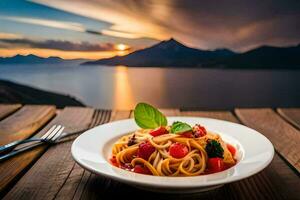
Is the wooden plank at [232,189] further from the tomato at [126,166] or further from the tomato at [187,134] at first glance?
the tomato at [187,134]

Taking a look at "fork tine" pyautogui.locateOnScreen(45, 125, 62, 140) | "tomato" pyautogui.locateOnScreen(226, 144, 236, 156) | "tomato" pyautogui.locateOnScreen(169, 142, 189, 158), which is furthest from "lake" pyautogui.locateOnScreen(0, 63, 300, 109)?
"tomato" pyautogui.locateOnScreen(169, 142, 189, 158)

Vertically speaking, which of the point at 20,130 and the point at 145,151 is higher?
the point at 145,151

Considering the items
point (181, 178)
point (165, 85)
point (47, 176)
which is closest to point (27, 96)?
point (165, 85)

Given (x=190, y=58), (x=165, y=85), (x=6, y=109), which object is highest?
(x=190, y=58)

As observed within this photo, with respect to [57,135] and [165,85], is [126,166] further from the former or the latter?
[165,85]

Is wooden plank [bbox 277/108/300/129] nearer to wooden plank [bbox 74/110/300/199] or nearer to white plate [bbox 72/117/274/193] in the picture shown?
white plate [bbox 72/117/274/193]

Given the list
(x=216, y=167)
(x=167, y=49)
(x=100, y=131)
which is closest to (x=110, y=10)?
(x=167, y=49)

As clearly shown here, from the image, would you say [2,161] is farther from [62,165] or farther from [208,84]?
[208,84]

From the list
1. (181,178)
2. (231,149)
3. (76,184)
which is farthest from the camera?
(231,149)
